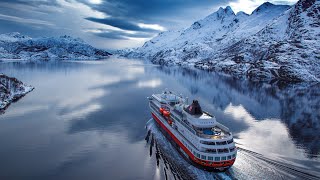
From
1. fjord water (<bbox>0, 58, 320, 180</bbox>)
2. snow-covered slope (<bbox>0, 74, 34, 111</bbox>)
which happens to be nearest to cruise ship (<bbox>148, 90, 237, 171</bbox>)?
fjord water (<bbox>0, 58, 320, 180</bbox>)

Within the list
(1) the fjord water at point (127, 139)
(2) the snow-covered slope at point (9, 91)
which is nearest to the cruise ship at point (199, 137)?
(1) the fjord water at point (127, 139)

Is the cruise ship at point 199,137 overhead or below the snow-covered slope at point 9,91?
overhead

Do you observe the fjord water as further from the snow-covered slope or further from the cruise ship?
the snow-covered slope

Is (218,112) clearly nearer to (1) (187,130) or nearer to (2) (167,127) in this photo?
(2) (167,127)

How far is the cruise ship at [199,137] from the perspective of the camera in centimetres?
4566

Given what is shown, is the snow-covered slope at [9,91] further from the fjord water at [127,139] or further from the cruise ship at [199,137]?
the cruise ship at [199,137]

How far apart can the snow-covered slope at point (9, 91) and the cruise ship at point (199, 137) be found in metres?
64.7

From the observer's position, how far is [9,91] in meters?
110

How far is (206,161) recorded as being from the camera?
1791 inches

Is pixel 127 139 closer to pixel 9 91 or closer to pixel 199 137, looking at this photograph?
pixel 199 137

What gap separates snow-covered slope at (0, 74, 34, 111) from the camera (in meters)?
97.1

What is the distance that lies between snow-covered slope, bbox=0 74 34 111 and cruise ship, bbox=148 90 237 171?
6473cm

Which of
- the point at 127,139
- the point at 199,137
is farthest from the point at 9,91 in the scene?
the point at 199,137

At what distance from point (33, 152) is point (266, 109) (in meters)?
85.2
